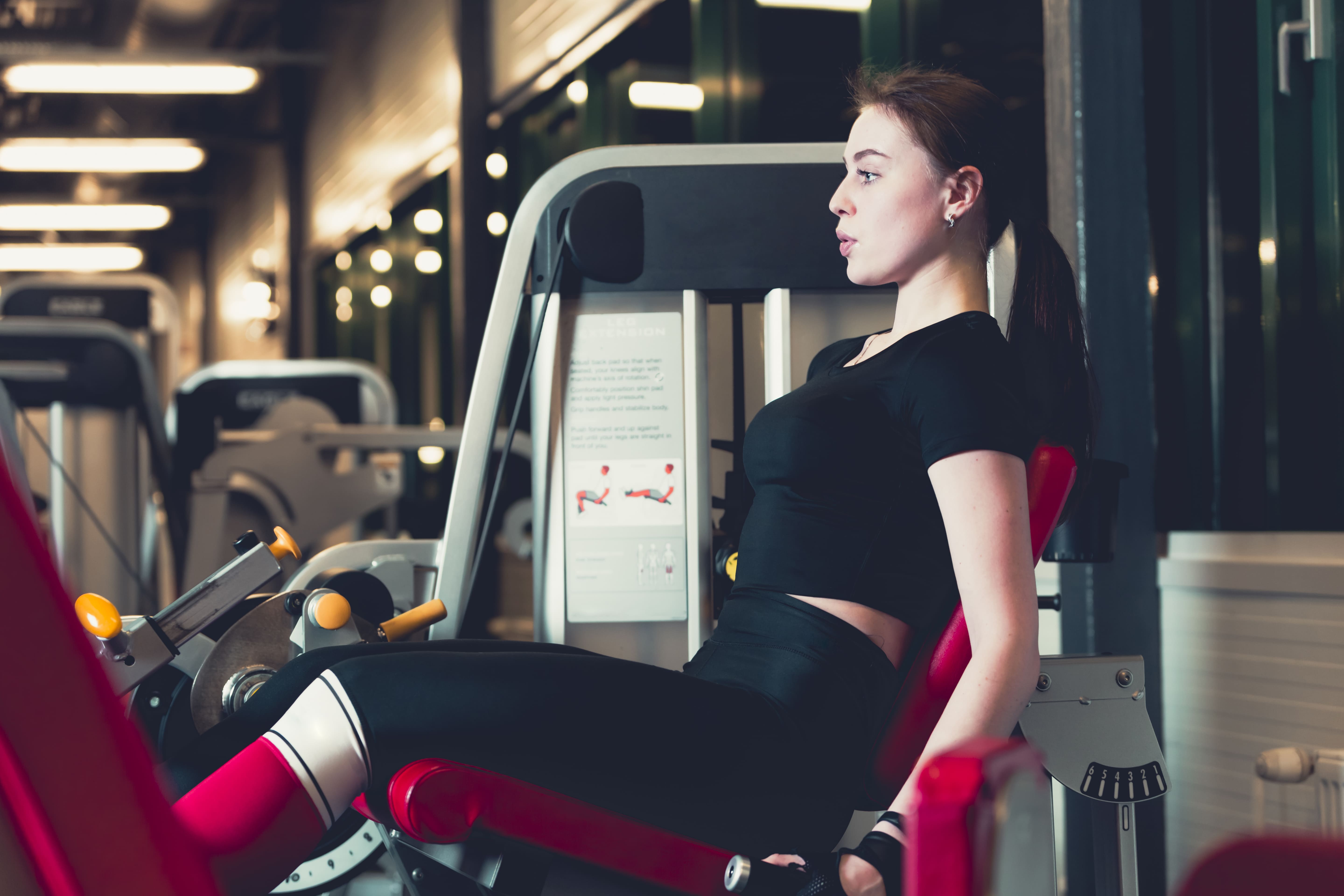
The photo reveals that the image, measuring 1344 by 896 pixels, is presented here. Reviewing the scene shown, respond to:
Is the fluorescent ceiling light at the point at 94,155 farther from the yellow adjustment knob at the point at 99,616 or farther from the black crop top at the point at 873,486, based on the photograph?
the black crop top at the point at 873,486

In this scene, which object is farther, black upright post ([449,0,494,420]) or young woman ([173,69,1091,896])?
black upright post ([449,0,494,420])

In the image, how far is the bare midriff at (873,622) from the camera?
Answer: 52.7 inches

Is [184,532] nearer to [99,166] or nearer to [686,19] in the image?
[686,19]

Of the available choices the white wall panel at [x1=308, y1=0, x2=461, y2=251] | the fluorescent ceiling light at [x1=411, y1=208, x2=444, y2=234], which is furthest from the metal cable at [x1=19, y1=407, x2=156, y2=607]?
the fluorescent ceiling light at [x1=411, y1=208, x2=444, y2=234]

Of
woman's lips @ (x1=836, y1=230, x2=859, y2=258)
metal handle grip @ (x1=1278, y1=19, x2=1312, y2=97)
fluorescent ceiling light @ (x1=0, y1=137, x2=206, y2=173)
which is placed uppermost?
fluorescent ceiling light @ (x1=0, y1=137, x2=206, y2=173)

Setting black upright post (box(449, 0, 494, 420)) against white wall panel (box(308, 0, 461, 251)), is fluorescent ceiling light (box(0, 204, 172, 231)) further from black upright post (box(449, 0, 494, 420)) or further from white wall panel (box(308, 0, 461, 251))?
black upright post (box(449, 0, 494, 420))

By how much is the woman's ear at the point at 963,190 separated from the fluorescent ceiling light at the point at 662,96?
280 cm

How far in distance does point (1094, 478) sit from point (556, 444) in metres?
0.82

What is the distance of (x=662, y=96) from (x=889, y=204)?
311 centimetres

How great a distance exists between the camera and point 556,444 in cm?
194

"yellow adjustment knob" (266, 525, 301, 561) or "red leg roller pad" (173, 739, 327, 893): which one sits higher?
"yellow adjustment knob" (266, 525, 301, 561)

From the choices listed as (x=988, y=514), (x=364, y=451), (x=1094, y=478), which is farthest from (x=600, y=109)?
(x=988, y=514)

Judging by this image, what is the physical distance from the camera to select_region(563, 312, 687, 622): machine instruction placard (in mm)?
1909

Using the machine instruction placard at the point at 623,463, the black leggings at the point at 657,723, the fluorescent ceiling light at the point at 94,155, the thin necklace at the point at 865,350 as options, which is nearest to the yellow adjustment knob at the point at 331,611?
the black leggings at the point at 657,723
